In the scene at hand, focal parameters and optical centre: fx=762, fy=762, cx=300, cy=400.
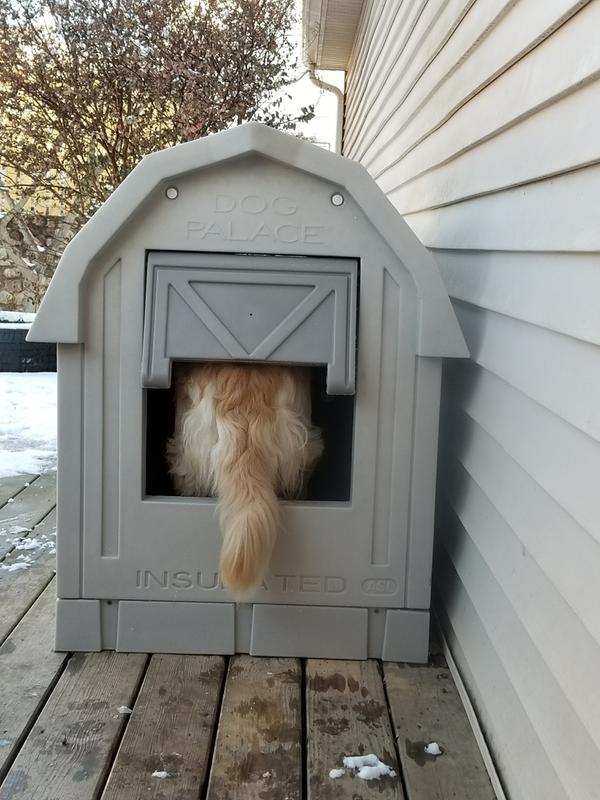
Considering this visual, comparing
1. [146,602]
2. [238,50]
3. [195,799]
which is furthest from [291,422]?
[238,50]

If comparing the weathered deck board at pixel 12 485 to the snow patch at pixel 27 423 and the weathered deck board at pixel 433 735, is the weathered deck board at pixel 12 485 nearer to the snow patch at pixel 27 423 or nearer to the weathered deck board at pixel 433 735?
the snow patch at pixel 27 423

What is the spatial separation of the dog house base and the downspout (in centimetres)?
756

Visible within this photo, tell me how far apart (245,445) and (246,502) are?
150mm

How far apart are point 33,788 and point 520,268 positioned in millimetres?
1422

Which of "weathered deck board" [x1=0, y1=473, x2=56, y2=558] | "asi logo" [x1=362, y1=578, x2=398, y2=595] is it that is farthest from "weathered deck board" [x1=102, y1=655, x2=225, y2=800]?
"weathered deck board" [x1=0, y1=473, x2=56, y2=558]

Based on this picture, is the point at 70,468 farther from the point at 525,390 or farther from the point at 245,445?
the point at 525,390

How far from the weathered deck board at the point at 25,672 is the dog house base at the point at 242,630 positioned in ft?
0.24

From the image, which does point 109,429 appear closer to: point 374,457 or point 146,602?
point 146,602

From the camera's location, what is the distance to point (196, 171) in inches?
71.7

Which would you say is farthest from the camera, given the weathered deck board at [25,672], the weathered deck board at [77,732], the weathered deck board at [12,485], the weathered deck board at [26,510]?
the weathered deck board at [12,485]

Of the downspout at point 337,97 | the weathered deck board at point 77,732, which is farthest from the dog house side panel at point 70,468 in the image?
the downspout at point 337,97

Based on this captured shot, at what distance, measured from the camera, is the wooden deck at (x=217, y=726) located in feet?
4.87

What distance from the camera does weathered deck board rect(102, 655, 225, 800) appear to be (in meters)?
1.47

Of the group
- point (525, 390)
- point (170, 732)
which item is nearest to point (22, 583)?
point (170, 732)
